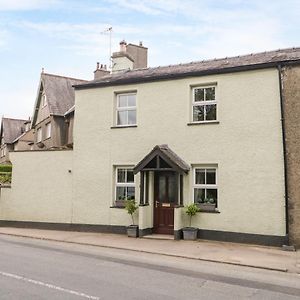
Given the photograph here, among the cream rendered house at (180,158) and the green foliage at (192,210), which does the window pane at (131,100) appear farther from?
the green foliage at (192,210)

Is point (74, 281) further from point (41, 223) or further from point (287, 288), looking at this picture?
point (41, 223)

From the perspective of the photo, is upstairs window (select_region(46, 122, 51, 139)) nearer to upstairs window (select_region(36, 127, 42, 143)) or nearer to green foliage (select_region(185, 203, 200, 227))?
upstairs window (select_region(36, 127, 42, 143))

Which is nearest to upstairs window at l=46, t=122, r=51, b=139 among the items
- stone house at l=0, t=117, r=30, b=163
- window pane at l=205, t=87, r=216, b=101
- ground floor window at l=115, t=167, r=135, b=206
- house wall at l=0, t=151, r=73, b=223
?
house wall at l=0, t=151, r=73, b=223

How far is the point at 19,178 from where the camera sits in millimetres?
19625

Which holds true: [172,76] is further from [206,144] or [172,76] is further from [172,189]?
[172,189]

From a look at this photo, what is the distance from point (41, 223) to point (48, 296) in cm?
1219

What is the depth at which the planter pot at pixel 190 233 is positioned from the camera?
1497 cm

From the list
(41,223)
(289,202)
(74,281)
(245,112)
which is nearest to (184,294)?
(74,281)

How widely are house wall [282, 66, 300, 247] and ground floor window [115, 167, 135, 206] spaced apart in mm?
6649

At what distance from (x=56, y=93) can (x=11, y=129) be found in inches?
1275

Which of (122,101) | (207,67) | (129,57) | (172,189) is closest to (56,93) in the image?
(129,57)

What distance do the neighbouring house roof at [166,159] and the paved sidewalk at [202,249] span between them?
112 inches

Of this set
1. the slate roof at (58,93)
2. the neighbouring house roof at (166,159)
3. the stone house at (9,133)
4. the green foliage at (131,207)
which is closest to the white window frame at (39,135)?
the slate roof at (58,93)

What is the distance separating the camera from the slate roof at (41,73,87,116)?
96.2 ft
